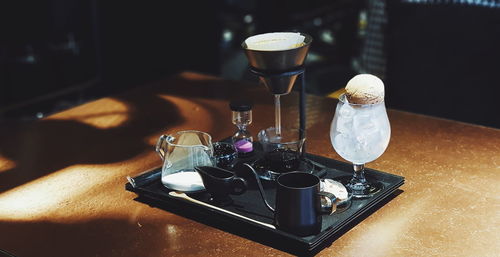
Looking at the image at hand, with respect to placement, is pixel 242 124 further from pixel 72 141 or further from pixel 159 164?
pixel 72 141

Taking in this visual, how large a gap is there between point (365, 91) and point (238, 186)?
0.32m

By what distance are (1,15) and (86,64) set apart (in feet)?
2.61

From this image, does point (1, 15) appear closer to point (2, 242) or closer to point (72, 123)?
point (72, 123)

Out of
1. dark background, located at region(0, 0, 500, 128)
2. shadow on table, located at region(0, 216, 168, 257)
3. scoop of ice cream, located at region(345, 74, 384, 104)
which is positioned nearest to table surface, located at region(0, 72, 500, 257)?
shadow on table, located at region(0, 216, 168, 257)

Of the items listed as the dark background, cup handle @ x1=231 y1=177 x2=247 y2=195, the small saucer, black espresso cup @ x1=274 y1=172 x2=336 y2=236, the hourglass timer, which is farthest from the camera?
the dark background

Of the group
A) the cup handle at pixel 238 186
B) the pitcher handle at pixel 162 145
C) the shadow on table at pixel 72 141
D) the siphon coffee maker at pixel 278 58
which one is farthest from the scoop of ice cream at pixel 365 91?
the shadow on table at pixel 72 141

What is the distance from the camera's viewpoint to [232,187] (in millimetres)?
1321

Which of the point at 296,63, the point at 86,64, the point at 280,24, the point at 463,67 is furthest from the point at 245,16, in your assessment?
the point at 296,63

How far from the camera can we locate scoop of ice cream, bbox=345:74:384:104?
1.31 metres

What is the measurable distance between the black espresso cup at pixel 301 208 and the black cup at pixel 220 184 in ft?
0.37

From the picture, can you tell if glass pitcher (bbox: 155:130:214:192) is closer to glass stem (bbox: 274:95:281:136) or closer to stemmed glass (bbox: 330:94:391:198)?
glass stem (bbox: 274:95:281:136)

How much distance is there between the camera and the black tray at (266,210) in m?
1.21

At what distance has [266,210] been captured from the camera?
52.1 inches

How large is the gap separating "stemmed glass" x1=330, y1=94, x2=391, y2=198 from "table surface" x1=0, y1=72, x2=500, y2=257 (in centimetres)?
11
